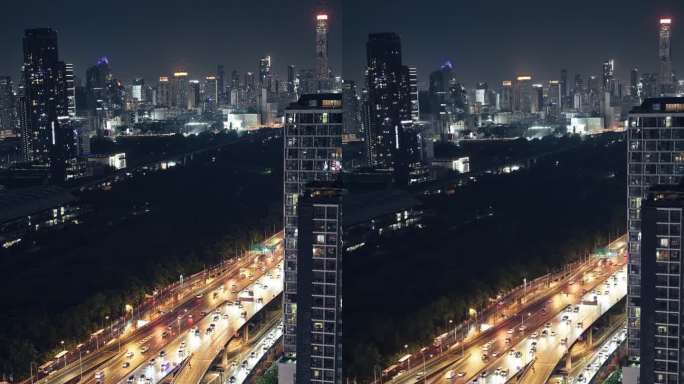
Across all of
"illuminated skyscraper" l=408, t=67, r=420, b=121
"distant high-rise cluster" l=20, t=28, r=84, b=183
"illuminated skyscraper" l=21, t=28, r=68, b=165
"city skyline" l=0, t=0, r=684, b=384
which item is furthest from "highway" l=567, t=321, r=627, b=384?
"illuminated skyscraper" l=21, t=28, r=68, b=165

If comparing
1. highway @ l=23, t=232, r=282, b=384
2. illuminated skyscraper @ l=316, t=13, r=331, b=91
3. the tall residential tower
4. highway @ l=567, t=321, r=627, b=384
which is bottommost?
highway @ l=567, t=321, r=627, b=384

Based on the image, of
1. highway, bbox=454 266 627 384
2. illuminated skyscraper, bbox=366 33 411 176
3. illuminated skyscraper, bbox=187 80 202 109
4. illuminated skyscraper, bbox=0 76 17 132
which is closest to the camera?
highway, bbox=454 266 627 384

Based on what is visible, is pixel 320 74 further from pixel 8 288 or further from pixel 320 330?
pixel 8 288

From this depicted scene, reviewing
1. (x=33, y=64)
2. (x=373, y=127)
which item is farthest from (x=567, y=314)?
(x=33, y=64)

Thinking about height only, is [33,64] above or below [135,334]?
above

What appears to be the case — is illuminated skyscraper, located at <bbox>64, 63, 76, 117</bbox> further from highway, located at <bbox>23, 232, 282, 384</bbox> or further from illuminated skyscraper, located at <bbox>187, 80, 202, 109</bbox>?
highway, located at <bbox>23, 232, 282, 384</bbox>

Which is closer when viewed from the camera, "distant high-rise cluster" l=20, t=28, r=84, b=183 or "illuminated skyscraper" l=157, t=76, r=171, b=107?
"distant high-rise cluster" l=20, t=28, r=84, b=183

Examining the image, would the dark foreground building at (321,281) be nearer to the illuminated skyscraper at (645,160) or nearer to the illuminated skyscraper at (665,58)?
the illuminated skyscraper at (645,160)
